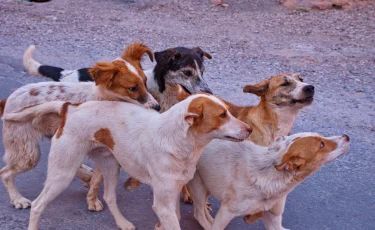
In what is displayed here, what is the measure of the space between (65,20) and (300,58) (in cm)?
610

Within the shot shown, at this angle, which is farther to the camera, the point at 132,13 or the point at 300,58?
the point at 132,13

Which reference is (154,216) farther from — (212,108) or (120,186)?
(212,108)

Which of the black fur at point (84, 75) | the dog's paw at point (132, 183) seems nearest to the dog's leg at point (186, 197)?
the dog's paw at point (132, 183)

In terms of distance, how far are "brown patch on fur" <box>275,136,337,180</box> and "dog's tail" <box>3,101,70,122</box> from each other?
208cm

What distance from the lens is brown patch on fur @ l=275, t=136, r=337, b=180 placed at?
4898 mm

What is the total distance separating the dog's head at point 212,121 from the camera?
4.77 m

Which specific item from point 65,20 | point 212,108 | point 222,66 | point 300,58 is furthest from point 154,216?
point 65,20

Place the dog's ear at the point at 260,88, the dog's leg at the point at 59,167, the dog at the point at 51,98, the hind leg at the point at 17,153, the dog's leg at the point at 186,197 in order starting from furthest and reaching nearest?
1. the dog's leg at the point at 186,197
2. the dog's ear at the point at 260,88
3. the hind leg at the point at 17,153
4. the dog at the point at 51,98
5. the dog's leg at the point at 59,167

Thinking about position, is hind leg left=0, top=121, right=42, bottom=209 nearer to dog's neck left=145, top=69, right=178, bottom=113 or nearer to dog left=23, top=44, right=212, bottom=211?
dog left=23, top=44, right=212, bottom=211

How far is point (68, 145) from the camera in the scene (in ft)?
17.3

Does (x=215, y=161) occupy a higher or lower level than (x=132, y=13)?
higher

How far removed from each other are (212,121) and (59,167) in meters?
1.49

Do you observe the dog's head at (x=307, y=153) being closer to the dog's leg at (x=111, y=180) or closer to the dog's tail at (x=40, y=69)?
the dog's leg at (x=111, y=180)

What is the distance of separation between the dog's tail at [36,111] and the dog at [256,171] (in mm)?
1421
